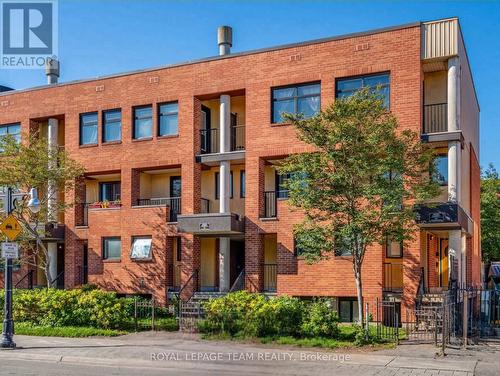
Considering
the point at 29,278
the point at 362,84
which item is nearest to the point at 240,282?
the point at 362,84

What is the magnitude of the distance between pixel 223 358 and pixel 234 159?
1174 cm

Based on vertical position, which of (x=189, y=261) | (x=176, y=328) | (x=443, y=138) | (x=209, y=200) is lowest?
(x=176, y=328)

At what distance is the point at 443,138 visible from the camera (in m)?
21.6

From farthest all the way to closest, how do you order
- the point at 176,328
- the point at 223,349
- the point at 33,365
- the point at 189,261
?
the point at 189,261 < the point at 176,328 < the point at 223,349 < the point at 33,365

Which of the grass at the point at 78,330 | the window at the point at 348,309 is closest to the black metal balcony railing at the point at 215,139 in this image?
the window at the point at 348,309

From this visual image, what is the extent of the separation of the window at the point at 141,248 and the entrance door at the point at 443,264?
40.6 feet

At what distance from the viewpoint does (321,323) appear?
17562 mm

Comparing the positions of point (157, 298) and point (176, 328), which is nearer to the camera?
point (176, 328)

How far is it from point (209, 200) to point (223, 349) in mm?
12389

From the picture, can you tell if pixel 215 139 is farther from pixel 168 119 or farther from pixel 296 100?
pixel 296 100

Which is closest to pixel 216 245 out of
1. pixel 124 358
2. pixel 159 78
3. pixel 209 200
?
pixel 209 200

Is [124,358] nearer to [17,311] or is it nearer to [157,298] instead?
[17,311]

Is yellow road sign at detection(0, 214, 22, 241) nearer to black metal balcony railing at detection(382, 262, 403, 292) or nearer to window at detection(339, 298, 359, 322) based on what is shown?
window at detection(339, 298, 359, 322)

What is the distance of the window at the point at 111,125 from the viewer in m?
28.7
